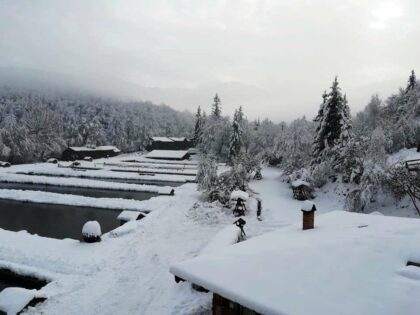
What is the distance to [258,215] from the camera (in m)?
26.7

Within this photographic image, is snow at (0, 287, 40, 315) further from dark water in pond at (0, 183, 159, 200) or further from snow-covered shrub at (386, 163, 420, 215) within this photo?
dark water in pond at (0, 183, 159, 200)

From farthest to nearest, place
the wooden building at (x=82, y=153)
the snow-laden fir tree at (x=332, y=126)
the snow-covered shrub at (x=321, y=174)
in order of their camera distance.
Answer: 1. the wooden building at (x=82, y=153)
2. the snow-laden fir tree at (x=332, y=126)
3. the snow-covered shrub at (x=321, y=174)

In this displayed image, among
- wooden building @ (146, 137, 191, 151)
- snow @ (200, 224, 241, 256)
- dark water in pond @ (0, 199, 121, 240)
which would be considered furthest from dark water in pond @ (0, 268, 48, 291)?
wooden building @ (146, 137, 191, 151)

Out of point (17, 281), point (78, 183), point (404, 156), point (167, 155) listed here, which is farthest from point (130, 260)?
point (167, 155)

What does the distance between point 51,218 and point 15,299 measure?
1519 centimetres

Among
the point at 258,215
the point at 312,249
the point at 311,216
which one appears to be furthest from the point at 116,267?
the point at 258,215

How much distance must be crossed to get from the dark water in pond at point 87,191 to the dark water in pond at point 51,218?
7.02 metres

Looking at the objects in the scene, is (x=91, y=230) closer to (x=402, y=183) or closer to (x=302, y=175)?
(x=402, y=183)

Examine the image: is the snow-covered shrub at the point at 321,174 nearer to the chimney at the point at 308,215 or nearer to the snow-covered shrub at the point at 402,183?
the snow-covered shrub at the point at 402,183

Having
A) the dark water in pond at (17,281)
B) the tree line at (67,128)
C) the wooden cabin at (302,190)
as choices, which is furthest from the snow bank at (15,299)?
the tree line at (67,128)

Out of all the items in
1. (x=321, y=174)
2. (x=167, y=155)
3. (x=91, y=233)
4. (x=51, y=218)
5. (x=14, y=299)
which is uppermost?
(x=321, y=174)

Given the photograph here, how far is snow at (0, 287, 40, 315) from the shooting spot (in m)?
11.8

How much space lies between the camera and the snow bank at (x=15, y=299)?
1184cm

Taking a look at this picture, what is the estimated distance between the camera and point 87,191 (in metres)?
38.9
